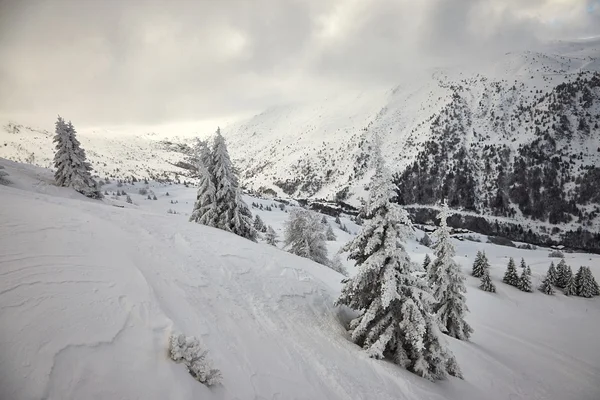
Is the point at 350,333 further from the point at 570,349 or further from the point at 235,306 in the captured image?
the point at 570,349

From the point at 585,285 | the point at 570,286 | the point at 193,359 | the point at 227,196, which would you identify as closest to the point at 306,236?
the point at 227,196

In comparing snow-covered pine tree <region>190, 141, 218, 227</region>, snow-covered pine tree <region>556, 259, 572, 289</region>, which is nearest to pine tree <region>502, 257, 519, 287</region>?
snow-covered pine tree <region>556, 259, 572, 289</region>

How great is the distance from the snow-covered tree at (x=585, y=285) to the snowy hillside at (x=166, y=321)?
145 feet

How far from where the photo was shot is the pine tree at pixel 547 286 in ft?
156

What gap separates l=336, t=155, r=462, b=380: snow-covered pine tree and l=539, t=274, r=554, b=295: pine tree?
5191 centimetres

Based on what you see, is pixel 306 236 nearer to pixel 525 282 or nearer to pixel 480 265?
pixel 480 265

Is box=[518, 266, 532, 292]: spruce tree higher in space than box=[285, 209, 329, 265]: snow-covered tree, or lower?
lower

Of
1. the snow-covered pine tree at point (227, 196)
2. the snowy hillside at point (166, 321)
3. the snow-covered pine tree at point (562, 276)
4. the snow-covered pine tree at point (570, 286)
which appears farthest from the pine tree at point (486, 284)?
the snow-covered pine tree at point (227, 196)

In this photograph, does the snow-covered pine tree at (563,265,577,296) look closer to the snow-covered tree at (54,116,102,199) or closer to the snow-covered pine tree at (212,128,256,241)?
the snow-covered pine tree at (212,128,256,241)

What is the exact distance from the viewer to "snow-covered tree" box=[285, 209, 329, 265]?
30.2 m

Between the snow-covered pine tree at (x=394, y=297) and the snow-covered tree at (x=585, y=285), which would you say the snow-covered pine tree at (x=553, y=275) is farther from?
the snow-covered pine tree at (x=394, y=297)

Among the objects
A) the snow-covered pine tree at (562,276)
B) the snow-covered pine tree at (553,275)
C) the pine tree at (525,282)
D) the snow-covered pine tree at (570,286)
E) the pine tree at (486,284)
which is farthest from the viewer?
the snow-covered pine tree at (553,275)

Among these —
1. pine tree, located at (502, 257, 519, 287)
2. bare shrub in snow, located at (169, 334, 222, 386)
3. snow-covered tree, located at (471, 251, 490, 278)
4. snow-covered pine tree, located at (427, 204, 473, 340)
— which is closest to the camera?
bare shrub in snow, located at (169, 334, 222, 386)

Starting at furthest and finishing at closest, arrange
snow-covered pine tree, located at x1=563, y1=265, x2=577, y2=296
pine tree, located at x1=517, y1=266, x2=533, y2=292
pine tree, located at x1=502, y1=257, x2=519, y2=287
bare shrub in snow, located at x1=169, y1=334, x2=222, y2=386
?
1. snow-covered pine tree, located at x1=563, y1=265, x2=577, y2=296
2. pine tree, located at x1=502, y1=257, x2=519, y2=287
3. pine tree, located at x1=517, y1=266, x2=533, y2=292
4. bare shrub in snow, located at x1=169, y1=334, x2=222, y2=386
